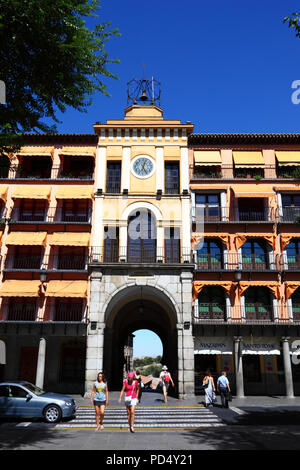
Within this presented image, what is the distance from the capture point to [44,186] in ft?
83.4

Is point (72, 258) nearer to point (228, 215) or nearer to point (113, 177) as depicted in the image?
point (113, 177)

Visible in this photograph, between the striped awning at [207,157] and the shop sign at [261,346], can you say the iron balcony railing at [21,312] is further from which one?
the striped awning at [207,157]

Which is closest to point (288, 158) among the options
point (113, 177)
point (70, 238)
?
point (113, 177)

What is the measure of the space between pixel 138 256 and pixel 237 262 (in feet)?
21.7

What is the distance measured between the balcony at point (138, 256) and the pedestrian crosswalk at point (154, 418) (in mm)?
8835

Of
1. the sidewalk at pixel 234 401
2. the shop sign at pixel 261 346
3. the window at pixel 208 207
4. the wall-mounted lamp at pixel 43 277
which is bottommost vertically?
the sidewalk at pixel 234 401

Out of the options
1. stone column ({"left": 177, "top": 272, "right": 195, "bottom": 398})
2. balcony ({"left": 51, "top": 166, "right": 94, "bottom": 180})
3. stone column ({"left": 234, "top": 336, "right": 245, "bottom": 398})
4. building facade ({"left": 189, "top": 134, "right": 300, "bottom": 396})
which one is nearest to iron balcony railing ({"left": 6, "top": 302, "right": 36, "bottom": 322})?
balcony ({"left": 51, "top": 166, "right": 94, "bottom": 180})

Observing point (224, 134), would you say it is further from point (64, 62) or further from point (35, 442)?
point (35, 442)

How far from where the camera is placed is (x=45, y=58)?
384 inches

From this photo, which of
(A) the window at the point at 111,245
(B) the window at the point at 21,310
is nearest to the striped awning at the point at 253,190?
(A) the window at the point at 111,245

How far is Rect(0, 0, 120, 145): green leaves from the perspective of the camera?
29.0 ft

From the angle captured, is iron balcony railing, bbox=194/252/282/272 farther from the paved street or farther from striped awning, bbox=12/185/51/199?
striped awning, bbox=12/185/51/199

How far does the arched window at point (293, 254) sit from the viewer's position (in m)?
24.2
